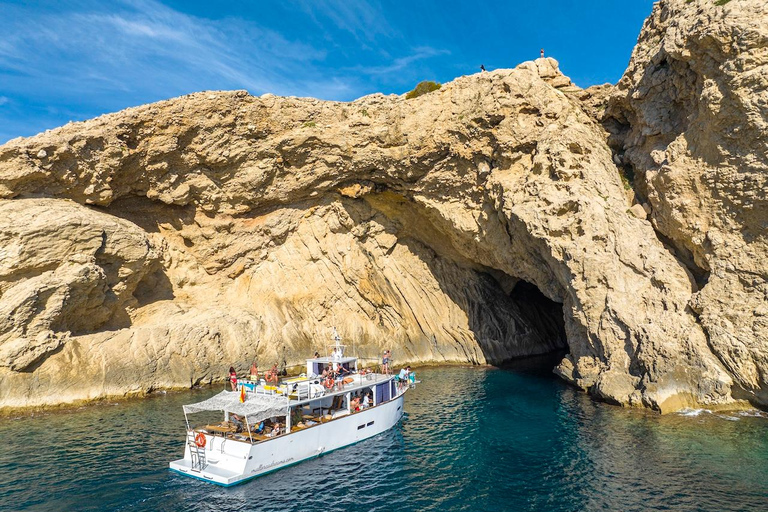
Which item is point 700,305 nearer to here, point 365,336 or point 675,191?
point 675,191

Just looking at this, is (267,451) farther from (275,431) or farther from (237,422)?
(237,422)

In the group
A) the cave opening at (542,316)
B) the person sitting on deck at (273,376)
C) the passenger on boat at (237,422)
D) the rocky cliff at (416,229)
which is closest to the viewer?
the passenger on boat at (237,422)

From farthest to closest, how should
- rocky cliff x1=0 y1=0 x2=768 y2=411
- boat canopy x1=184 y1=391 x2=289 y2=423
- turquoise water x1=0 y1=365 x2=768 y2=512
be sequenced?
rocky cliff x1=0 y1=0 x2=768 y2=411, boat canopy x1=184 y1=391 x2=289 y2=423, turquoise water x1=0 y1=365 x2=768 y2=512

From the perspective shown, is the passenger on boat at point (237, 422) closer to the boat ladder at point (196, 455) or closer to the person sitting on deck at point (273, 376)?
the boat ladder at point (196, 455)

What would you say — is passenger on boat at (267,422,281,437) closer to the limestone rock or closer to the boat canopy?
the boat canopy

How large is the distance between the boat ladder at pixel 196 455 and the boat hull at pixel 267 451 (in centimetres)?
13

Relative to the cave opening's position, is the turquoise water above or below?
below

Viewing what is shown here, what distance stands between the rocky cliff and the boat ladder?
1634cm

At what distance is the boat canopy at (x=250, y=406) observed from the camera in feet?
67.8

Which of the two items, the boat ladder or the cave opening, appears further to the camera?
the cave opening

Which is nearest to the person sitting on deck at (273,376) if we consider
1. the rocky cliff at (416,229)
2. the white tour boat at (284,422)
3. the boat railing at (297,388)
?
the boat railing at (297,388)

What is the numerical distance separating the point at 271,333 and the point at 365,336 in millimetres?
8750

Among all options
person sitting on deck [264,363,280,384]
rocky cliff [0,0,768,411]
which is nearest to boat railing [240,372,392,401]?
person sitting on deck [264,363,280,384]

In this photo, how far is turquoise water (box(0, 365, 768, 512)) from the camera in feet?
57.8
